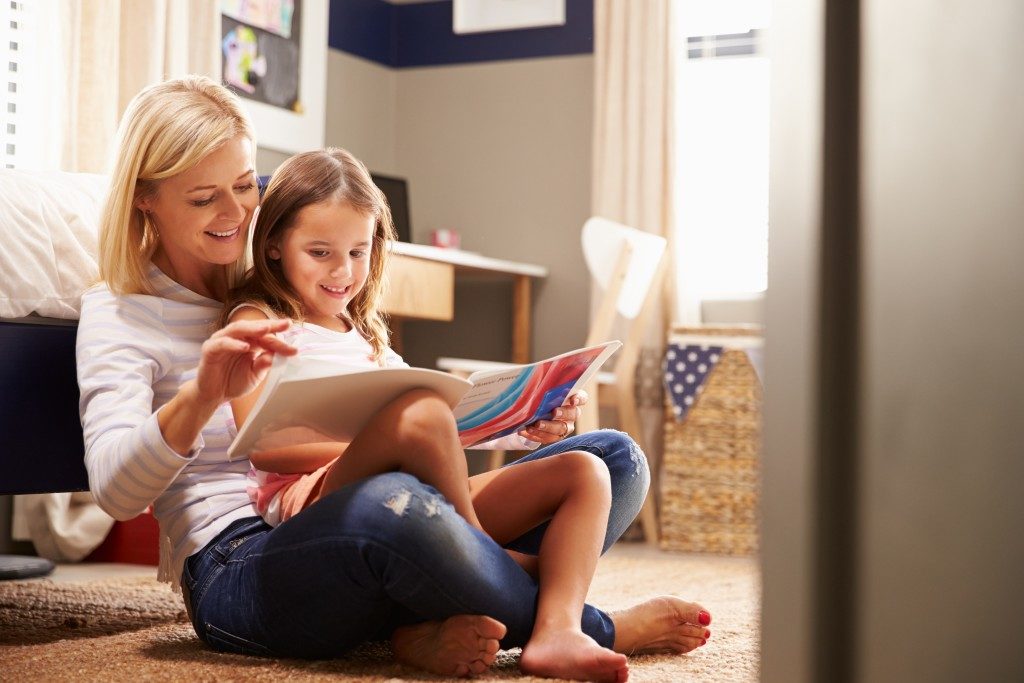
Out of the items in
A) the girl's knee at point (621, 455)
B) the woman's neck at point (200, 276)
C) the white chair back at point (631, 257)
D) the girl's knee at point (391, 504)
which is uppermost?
the white chair back at point (631, 257)

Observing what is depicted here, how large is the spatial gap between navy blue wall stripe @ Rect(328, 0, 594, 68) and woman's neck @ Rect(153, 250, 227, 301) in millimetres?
2658

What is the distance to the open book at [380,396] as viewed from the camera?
3.08 feet

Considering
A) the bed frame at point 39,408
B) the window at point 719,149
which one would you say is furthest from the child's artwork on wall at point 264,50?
the bed frame at point 39,408

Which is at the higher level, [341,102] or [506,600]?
[341,102]

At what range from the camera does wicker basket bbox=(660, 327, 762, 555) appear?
309 cm

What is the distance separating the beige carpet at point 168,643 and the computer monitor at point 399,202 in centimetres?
172

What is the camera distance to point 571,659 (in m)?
1.03

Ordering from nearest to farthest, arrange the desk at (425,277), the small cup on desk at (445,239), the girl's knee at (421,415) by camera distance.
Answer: the girl's knee at (421,415)
the desk at (425,277)
the small cup on desk at (445,239)

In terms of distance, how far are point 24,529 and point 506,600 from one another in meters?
1.81

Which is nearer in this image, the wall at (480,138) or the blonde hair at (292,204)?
the blonde hair at (292,204)

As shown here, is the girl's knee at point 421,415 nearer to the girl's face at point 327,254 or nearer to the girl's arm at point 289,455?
the girl's arm at point 289,455

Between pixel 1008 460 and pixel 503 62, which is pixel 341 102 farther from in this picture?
pixel 1008 460

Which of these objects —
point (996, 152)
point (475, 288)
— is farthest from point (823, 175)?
point (475, 288)

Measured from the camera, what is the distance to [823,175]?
504 millimetres
